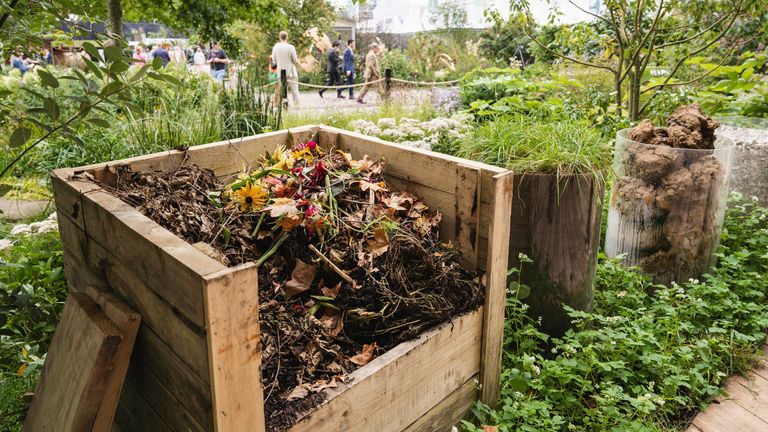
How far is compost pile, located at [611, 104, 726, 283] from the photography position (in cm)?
303

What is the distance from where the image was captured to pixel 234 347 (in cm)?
118

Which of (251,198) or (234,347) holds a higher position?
(251,198)

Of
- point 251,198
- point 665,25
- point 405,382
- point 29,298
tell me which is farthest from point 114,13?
point 665,25

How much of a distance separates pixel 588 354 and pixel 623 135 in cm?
152

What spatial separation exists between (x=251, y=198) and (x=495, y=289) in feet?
2.91

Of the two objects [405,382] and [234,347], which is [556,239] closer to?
[405,382]

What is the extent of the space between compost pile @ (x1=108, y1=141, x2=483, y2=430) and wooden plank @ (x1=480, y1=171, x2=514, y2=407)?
0.24 ft

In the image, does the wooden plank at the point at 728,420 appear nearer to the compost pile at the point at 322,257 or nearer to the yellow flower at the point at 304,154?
the compost pile at the point at 322,257

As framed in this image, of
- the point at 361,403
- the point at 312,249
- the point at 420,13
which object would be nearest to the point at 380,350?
the point at 361,403

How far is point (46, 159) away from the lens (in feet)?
16.2

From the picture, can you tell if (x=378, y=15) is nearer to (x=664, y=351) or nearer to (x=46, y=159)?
(x=46, y=159)

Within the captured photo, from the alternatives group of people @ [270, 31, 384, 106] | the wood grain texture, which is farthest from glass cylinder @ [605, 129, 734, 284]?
group of people @ [270, 31, 384, 106]

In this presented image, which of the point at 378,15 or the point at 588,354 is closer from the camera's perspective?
the point at 588,354

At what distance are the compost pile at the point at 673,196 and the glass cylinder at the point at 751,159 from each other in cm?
93
